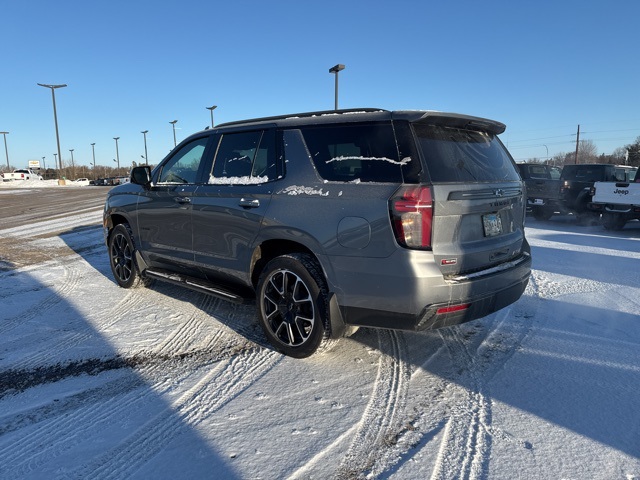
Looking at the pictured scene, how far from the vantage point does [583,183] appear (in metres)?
12.3

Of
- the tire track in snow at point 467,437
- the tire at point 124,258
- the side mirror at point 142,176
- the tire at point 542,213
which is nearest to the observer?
the tire track in snow at point 467,437

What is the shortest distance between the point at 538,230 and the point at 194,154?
30.6 feet

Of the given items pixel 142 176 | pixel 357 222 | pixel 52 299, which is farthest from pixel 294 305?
pixel 52 299

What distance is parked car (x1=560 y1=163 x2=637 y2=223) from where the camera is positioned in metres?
12.3

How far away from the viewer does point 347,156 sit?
10.7 feet

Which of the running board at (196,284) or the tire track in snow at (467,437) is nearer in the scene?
the tire track in snow at (467,437)

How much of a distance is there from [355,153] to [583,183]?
37.9 ft

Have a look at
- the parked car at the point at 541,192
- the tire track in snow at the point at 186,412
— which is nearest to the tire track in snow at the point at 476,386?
the tire track in snow at the point at 186,412

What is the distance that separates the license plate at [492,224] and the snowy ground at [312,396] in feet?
3.29

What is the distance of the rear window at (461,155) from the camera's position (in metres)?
3.04

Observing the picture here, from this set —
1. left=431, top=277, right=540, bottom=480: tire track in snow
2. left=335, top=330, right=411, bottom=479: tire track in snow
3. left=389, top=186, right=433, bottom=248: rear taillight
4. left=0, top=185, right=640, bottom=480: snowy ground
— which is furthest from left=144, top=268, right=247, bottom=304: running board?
left=431, top=277, right=540, bottom=480: tire track in snow

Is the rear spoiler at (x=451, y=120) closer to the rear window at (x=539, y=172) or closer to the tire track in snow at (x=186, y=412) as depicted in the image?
the tire track in snow at (x=186, y=412)

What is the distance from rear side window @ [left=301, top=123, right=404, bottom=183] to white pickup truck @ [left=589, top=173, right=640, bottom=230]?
987 centimetres

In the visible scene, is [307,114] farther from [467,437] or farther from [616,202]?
[616,202]
